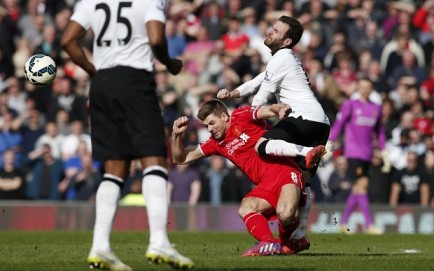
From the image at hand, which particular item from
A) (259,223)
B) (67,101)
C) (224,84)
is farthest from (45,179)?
(259,223)

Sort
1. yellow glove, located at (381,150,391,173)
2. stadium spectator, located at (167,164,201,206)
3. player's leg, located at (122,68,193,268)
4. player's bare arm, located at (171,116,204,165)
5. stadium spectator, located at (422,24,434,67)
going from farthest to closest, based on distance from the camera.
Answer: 1. stadium spectator, located at (422,24,434,67)
2. stadium spectator, located at (167,164,201,206)
3. yellow glove, located at (381,150,391,173)
4. player's bare arm, located at (171,116,204,165)
5. player's leg, located at (122,68,193,268)

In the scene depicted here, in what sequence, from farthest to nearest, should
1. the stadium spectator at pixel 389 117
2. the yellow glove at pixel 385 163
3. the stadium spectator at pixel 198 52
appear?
the stadium spectator at pixel 198 52
the stadium spectator at pixel 389 117
the yellow glove at pixel 385 163

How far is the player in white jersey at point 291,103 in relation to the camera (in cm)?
1315

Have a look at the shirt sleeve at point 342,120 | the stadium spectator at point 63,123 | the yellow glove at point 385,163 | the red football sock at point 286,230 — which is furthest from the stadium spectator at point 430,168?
the red football sock at point 286,230

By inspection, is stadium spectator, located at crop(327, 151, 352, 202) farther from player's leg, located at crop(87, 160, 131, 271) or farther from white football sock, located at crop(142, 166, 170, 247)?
white football sock, located at crop(142, 166, 170, 247)

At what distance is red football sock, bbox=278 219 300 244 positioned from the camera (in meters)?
13.2

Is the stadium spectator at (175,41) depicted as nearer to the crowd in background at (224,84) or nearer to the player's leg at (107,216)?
the crowd in background at (224,84)

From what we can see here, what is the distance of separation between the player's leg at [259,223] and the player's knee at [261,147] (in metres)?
0.47

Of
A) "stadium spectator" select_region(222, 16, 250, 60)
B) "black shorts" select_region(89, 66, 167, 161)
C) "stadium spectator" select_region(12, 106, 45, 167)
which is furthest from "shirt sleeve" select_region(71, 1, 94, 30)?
"stadium spectator" select_region(222, 16, 250, 60)

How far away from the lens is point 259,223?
13.0 metres

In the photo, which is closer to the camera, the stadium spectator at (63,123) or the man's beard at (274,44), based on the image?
the man's beard at (274,44)

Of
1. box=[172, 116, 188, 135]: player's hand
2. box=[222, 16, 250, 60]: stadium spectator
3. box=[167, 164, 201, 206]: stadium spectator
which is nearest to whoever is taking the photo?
box=[172, 116, 188, 135]: player's hand

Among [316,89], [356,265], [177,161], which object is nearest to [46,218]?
[316,89]

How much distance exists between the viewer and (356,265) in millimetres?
11773
